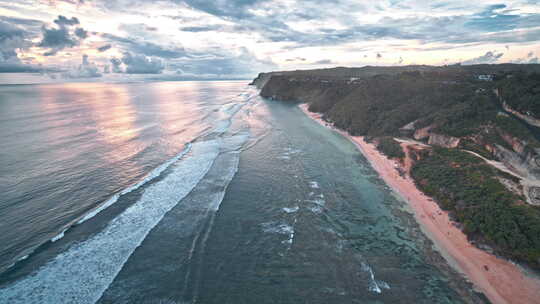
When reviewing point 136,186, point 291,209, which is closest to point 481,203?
point 291,209

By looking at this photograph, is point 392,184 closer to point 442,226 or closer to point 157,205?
point 442,226

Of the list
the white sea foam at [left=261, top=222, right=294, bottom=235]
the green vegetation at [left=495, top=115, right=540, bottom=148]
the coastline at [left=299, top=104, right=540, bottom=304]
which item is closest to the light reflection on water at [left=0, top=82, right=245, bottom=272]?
the white sea foam at [left=261, top=222, right=294, bottom=235]

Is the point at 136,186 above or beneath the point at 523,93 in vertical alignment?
beneath

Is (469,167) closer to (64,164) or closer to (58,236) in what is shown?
(58,236)

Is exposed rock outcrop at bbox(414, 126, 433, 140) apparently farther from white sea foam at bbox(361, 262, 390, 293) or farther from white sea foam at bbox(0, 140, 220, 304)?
white sea foam at bbox(0, 140, 220, 304)

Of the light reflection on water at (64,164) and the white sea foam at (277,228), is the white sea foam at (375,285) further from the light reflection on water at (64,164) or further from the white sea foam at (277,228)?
the light reflection on water at (64,164)

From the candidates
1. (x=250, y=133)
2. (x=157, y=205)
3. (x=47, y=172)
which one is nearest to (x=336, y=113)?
(x=250, y=133)

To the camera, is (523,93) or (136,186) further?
(523,93)

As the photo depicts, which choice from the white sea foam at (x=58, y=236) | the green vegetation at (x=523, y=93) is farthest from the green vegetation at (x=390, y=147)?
the white sea foam at (x=58, y=236)
